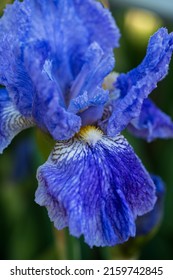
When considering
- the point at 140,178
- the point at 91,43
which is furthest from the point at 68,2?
the point at 140,178

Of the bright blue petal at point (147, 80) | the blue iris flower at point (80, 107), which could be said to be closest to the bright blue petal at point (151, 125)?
the blue iris flower at point (80, 107)

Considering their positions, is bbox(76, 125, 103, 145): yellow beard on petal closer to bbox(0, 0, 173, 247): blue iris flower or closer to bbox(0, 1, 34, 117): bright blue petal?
bbox(0, 0, 173, 247): blue iris flower

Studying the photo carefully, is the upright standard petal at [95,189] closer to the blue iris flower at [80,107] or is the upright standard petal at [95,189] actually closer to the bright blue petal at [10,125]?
the blue iris flower at [80,107]

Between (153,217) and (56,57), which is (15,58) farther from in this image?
(153,217)

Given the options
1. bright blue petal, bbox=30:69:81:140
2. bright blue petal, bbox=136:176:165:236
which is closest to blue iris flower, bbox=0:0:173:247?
bright blue petal, bbox=30:69:81:140
